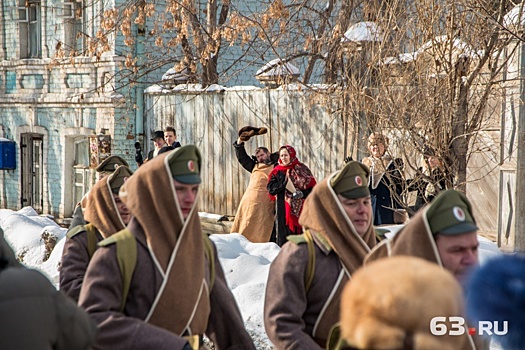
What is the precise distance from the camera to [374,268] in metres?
2.34

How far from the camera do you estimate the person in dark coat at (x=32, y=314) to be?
3.04m

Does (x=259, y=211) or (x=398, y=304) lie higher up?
(x=398, y=304)

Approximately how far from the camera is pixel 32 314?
9.98 feet

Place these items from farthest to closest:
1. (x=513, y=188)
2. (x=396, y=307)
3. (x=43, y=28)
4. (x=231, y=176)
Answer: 1. (x=43, y=28)
2. (x=231, y=176)
3. (x=513, y=188)
4. (x=396, y=307)

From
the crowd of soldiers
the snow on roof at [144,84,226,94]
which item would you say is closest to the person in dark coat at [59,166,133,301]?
the crowd of soldiers

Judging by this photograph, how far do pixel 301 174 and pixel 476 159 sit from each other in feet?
6.63

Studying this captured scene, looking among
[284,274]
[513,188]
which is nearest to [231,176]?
[513,188]

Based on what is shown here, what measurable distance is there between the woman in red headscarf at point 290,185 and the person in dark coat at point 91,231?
508 cm

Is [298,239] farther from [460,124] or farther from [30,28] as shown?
[30,28]

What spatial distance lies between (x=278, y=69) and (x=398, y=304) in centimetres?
1165

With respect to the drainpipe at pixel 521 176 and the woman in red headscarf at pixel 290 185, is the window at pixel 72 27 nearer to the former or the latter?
the woman in red headscarf at pixel 290 185

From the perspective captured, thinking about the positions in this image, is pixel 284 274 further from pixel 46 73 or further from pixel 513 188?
pixel 46 73

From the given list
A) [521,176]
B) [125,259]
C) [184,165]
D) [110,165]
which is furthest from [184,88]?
[125,259]

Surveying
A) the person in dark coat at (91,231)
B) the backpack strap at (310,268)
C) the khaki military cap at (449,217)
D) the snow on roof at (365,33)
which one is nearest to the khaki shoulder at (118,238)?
the backpack strap at (310,268)
